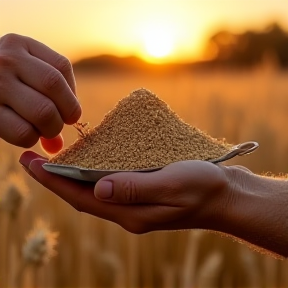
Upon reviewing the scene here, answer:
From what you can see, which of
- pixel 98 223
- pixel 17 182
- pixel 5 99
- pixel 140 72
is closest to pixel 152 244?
pixel 98 223

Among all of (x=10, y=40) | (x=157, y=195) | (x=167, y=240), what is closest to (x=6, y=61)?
(x=10, y=40)

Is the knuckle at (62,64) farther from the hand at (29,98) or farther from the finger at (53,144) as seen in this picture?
the finger at (53,144)

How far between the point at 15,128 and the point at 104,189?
19 centimetres

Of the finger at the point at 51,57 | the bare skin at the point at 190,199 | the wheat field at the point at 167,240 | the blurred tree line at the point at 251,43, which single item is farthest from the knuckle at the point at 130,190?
the blurred tree line at the point at 251,43

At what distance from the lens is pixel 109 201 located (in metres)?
1.12

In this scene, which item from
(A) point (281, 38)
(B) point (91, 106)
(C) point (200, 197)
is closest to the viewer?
(C) point (200, 197)

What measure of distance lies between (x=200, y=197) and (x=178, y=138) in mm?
188

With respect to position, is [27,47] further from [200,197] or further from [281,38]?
[281,38]

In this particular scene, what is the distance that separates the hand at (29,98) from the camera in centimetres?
114

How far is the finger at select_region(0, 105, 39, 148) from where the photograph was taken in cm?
115

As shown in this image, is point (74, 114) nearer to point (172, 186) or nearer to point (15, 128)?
point (15, 128)

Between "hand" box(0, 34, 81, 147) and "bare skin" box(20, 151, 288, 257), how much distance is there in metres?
0.08

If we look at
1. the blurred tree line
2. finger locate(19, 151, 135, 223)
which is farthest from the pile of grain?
the blurred tree line

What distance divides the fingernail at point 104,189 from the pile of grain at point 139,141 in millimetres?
88
